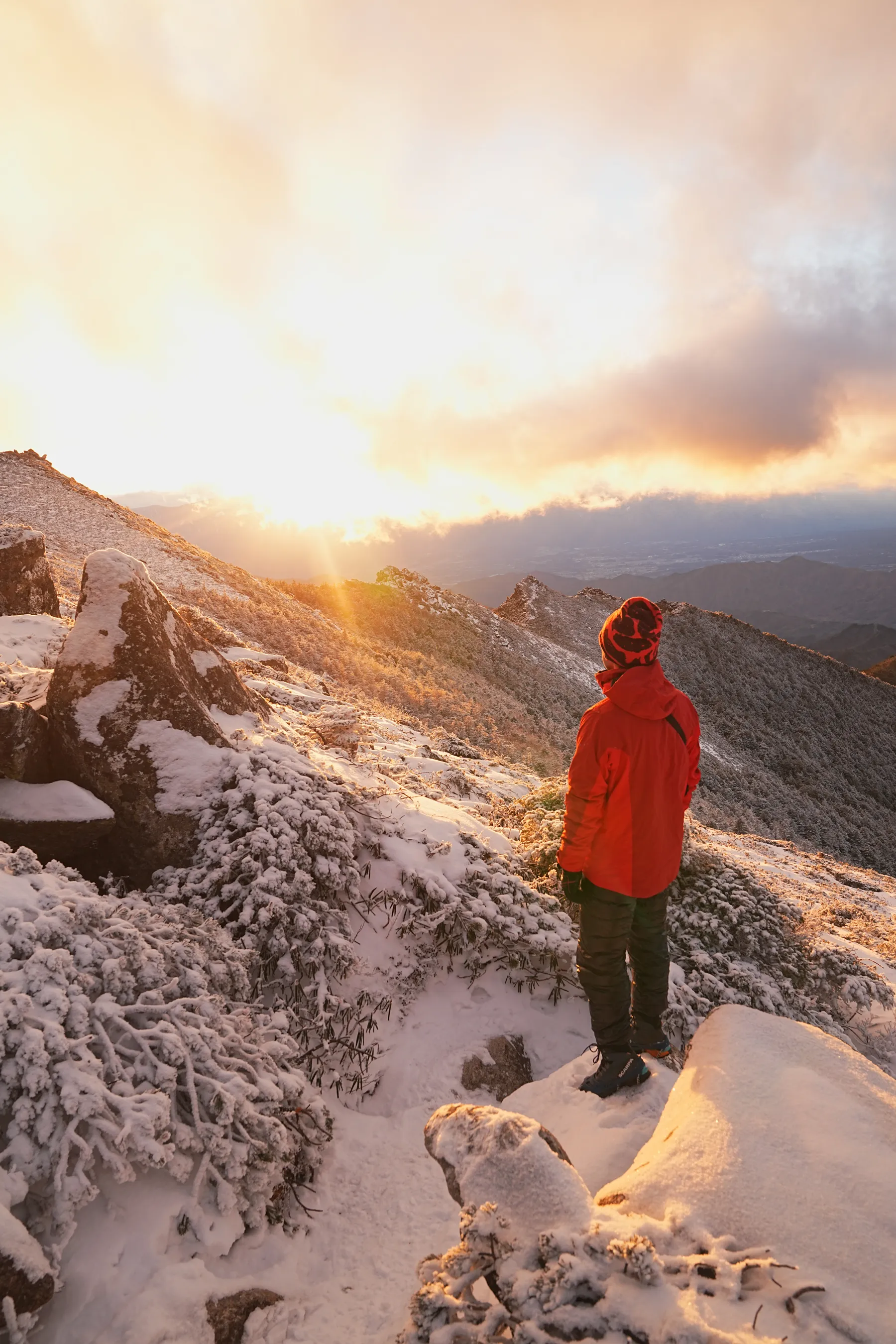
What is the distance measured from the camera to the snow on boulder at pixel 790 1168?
2027 mm

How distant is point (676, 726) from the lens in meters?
4.02

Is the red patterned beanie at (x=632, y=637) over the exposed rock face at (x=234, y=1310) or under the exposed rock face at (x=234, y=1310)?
over

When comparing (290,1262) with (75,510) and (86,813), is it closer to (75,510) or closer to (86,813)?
(86,813)

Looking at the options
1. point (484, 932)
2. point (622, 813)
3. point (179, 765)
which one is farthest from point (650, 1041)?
point (179, 765)

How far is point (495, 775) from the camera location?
11.9m

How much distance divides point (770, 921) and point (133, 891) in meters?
6.44

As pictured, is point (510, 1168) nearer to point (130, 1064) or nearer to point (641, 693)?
point (130, 1064)

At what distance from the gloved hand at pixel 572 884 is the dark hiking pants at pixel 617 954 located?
6 cm

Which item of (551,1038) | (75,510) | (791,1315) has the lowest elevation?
(551,1038)

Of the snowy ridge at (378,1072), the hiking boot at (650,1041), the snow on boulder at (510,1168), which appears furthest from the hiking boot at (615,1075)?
the snow on boulder at (510,1168)

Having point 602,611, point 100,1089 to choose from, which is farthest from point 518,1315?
point 602,611

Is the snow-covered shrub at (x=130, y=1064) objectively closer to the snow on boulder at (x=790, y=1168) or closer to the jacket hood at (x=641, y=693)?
the snow on boulder at (x=790, y=1168)

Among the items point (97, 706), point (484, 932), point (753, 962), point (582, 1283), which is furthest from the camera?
point (753, 962)

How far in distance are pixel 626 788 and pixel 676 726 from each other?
0.59 metres
